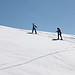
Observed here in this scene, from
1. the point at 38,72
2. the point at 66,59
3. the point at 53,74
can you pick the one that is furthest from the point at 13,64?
the point at 66,59

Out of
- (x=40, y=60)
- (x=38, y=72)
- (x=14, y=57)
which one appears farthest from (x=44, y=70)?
(x=14, y=57)

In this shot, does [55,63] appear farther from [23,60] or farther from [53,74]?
[23,60]

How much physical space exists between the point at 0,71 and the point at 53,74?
1.92 metres

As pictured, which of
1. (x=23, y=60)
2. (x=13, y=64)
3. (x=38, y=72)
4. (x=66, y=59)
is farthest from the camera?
(x=66, y=59)

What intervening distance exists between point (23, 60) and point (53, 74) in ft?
4.90

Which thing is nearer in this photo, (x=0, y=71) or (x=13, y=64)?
(x=0, y=71)

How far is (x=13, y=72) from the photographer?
448 centimetres

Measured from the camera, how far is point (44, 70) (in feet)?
16.4

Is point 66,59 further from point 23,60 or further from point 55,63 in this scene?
point 23,60

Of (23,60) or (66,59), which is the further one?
(66,59)

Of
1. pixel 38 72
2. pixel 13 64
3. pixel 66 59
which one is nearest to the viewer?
pixel 38 72

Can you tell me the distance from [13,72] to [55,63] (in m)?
2.16

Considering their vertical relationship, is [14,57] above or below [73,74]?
above

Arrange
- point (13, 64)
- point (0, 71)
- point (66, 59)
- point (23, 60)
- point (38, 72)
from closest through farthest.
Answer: point (0, 71)
point (38, 72)
point (13, 64)
point (23, 60)
point (66, 59)
